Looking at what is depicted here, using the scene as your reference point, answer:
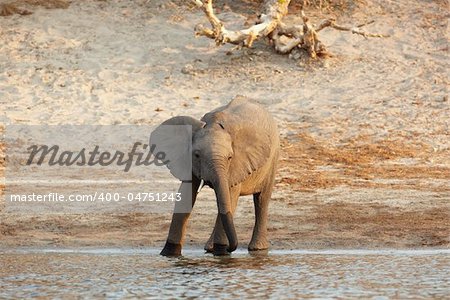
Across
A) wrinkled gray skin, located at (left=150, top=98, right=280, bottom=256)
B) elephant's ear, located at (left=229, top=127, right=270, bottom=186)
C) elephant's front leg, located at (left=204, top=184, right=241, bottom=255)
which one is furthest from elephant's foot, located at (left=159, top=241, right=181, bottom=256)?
elephant's ear, located at (left=229, top=127, right=270, bottom=186)

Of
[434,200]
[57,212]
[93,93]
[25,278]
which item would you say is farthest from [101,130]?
[25,278]

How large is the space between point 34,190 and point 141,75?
528 centimetres

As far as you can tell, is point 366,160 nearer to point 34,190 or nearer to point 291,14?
point 34,190

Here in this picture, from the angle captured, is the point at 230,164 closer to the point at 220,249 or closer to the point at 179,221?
the point at 179,221

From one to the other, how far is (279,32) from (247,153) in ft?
28.7

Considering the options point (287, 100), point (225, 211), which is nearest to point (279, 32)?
point (287, 100)

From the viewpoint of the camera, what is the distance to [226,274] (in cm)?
956

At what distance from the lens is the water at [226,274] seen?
8.71 m

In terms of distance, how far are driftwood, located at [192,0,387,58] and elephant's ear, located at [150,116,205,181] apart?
769 cm

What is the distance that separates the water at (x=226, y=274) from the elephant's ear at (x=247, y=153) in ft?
2.53

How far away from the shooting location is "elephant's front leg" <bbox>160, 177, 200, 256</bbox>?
402 inches

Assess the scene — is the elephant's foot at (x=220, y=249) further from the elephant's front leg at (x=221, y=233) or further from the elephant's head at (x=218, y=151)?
the elephant's head at (x=218, y=151)

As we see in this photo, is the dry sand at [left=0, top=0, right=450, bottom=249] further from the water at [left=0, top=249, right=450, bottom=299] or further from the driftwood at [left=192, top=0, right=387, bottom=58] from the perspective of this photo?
the water at [left=0, top=249, right=450, bottom=299]

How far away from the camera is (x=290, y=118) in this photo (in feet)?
54.1
